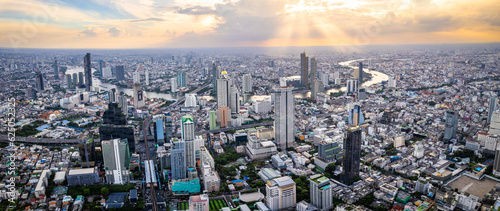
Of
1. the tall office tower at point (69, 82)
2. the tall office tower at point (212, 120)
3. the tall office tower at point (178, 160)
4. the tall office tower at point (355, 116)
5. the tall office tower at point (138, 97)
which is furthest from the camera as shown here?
the tall office tower at point (69, 82)

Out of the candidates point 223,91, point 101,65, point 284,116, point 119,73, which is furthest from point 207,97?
point 101,65

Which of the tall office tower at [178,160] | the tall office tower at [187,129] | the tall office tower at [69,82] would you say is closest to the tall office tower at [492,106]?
the tall office tower at [187,129]

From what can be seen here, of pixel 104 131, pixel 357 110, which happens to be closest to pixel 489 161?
pixel 357 110

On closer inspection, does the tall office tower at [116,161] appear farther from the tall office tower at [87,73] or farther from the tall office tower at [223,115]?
the tall office tower at [87,73]

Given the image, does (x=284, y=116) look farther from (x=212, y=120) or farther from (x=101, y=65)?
(x=101, y=65)

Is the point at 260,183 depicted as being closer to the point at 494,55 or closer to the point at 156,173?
the point at 156,173
